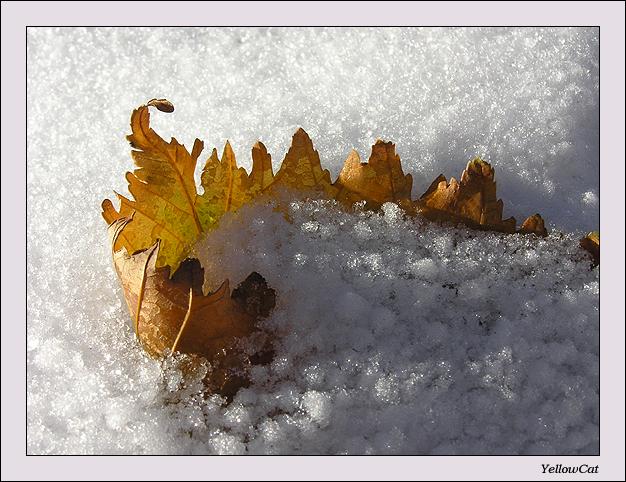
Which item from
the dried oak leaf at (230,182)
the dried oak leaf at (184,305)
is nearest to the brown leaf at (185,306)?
the dried oak leaf at (184,305)

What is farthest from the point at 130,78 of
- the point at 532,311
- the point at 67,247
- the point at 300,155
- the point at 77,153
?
the point at 532,311

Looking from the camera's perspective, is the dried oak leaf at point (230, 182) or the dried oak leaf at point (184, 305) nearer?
the dried oak leaf at point (184, 305)

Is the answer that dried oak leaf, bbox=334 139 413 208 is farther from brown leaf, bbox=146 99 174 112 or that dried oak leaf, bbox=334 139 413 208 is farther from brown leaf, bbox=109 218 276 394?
brown leaf, bbox=146 99 174 112

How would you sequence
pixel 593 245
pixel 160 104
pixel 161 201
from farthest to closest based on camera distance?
pixel 593 245 → pixel 161 201 → pixel 160 104

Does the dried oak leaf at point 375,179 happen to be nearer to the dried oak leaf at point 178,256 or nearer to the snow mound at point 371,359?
the snow mound at point 371,359

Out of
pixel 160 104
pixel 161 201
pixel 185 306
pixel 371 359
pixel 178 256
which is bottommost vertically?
pixel 371 359

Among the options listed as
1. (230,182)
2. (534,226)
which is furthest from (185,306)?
(534,226)

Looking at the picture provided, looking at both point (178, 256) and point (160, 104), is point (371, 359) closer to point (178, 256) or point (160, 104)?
point (178, 256)
